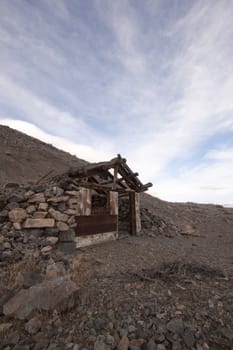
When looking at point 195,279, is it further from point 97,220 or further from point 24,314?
point 97,220

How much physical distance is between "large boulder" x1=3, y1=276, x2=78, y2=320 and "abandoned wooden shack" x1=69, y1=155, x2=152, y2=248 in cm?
431

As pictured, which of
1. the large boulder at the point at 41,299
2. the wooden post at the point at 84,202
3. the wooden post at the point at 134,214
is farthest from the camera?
the wooden post at the point at 134,214

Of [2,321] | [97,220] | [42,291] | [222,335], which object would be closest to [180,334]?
[222,335]

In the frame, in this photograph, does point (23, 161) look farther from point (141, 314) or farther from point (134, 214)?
point (141, 314)

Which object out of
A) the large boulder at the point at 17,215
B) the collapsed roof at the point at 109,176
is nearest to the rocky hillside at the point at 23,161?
the collapsed roof at the point at 109,176

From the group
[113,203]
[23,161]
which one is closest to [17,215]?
[113,203]

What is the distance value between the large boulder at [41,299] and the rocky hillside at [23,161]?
1181 centimetres

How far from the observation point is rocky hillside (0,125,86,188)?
51.5 feet

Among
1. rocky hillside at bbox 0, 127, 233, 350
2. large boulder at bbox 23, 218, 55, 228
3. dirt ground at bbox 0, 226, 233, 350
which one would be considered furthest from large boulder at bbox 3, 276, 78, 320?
large boulder at bbox 23, 218, 55, 228

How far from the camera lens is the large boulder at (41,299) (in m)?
2.91

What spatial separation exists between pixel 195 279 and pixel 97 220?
16.3 ft

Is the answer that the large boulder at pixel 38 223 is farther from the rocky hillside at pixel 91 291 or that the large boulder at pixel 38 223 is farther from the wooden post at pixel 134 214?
the wooden post at pixel 134 214

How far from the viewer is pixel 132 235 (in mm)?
10961

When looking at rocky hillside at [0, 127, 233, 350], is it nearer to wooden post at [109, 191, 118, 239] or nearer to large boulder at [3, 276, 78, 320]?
large boulder at [3, 276, 78, 320]
